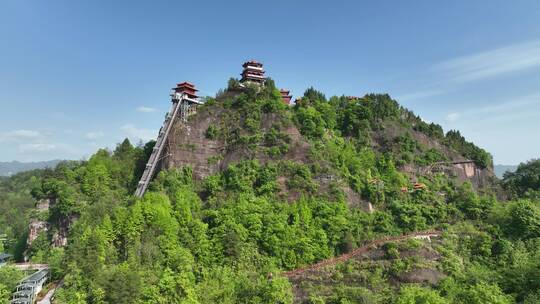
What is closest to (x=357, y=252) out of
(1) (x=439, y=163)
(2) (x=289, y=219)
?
(2) (x=289, y=219)

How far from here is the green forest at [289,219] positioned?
1099 inches

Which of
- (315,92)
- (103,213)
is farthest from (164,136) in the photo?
(315,92)

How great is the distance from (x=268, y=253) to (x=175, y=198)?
33.7ft

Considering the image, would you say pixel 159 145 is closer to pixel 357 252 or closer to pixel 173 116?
pixel 173 116

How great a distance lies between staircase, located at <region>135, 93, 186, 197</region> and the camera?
40281mm

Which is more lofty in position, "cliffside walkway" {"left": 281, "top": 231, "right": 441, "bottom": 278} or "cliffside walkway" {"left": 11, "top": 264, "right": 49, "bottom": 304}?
"cliffside walkway" {"left": 281, "top": 231, "right": 441, "bottom": 278}

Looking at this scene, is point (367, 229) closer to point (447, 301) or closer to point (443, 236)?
point (443, 236)

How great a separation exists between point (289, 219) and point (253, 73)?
77.5ft

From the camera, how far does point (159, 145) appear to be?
42875 millimetres

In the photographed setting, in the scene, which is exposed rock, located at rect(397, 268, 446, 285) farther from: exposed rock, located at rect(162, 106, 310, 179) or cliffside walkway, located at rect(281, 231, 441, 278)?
exposed rock, located at rect(162, 106, 310, 179)

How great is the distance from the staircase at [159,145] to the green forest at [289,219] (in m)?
2.39

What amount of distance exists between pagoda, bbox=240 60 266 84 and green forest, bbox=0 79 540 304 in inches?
135

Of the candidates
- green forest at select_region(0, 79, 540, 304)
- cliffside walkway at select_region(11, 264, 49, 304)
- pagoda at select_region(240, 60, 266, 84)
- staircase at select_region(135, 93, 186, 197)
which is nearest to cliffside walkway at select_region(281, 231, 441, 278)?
green forest at select_region(0, 79, 540, 304)

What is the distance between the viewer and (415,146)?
49.8 meters
